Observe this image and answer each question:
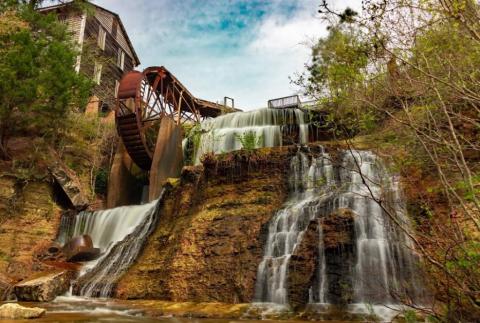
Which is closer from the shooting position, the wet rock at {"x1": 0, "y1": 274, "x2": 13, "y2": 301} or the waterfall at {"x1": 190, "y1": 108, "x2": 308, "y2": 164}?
the wet rock at {"x1": 0, "y1": 274, "x2": 13, "y2": 301}

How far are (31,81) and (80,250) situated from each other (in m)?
5.81

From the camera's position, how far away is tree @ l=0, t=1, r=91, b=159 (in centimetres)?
1300

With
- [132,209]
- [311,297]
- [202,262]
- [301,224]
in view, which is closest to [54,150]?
[132,209]

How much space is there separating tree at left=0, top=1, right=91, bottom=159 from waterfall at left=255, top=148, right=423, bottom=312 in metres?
9.29

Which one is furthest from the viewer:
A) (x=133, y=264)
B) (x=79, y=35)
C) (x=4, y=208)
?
(x=79, y=35)

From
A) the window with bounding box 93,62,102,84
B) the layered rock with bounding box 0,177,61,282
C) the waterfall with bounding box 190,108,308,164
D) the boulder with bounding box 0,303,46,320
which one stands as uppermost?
the window with bounding box 93,62,102,84

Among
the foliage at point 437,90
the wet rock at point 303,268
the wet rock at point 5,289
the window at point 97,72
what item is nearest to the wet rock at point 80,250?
the wet rock at point 5,289

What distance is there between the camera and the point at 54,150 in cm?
1636

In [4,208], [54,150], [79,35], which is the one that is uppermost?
[79,35]

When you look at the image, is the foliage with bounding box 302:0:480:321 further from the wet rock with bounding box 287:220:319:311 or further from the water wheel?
the water wheel

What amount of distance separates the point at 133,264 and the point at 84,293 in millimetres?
1316

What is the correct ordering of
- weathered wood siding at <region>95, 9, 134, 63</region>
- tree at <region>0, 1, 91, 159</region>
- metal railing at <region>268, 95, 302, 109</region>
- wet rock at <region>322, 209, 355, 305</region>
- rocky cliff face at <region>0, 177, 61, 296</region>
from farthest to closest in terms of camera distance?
1. weathered wood siding at <region>95, 9, 134, 63</region>
2. metal railing at <region>268, 95, 302, 109</region>
3. tree at <region>0, 1, 91, 159</region>
4. rocky cliff face at <region>0, 177, 61, 296</region>
5. wet rock at <region>322, 209, 355, 305</region>

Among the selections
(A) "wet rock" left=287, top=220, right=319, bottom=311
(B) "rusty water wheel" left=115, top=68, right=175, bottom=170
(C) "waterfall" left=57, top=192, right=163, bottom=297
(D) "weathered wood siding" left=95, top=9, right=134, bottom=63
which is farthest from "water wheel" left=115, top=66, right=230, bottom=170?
(A) "wet rock" left=287, top=220, right=319, bottom=311

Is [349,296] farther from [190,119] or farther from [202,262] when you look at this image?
[190,119]
